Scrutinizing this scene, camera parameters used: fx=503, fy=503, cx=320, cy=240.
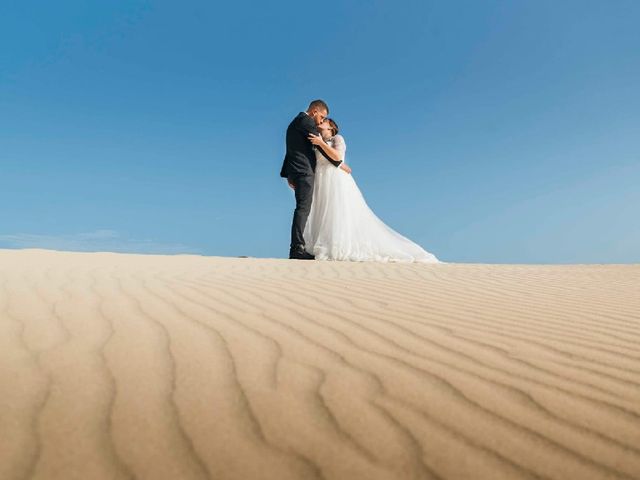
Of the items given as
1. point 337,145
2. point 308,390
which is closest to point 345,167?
point 337,145

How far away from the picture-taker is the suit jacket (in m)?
8.55

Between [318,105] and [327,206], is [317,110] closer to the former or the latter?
[318,105]

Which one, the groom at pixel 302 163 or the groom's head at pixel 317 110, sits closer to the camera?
the groom at pixel 302 163

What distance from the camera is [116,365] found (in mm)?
1924

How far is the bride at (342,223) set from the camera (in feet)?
28.1

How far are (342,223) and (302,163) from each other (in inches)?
49.0

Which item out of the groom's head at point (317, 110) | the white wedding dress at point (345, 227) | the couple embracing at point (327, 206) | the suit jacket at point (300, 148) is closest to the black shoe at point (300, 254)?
the couple embracing at point (327, 206)

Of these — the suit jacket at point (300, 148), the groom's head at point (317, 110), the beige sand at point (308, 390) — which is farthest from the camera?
the groom's head at point (317, 110)

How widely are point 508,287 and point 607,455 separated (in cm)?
342

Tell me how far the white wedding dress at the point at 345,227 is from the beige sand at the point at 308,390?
5.28 meters

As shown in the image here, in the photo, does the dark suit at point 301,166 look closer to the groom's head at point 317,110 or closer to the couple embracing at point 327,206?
the couple embracing at point 327,206

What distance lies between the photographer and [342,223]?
8.71m

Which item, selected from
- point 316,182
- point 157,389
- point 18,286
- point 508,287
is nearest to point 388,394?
point 157,389

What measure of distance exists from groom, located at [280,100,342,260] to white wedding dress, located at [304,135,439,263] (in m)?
0.27
